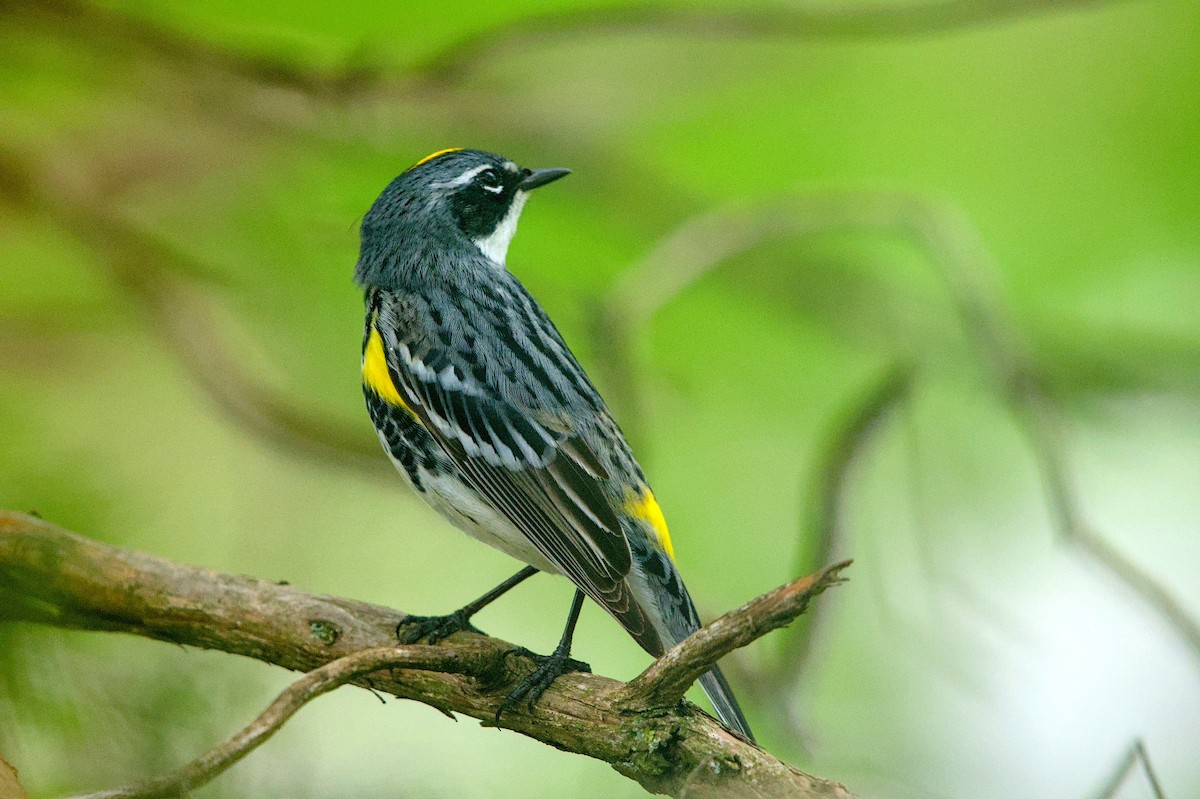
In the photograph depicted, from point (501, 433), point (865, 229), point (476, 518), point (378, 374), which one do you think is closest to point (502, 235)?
point (378, 374)

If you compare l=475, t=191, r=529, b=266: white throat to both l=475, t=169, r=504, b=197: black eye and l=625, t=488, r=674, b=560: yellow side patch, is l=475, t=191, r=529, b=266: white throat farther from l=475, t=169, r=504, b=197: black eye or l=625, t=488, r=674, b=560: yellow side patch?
l=625, t=488, r=674, b=560: yellow side patch

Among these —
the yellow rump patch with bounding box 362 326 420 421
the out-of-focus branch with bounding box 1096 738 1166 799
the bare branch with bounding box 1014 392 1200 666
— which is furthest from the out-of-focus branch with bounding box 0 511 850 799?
the bare branch with bounding box 1014 392 1200 666

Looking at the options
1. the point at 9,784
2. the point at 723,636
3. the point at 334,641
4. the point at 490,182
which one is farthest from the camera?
the point at 490,182

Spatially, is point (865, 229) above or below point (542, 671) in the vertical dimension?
above

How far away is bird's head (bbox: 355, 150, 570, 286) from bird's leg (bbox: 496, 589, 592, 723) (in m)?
1.31

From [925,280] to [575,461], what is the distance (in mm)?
3305

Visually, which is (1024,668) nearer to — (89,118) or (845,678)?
(845,678)

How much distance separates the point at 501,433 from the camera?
2.85 m

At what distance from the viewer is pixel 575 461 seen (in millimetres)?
2816

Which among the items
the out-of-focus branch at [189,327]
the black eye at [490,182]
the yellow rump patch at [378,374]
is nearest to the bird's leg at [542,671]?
the yellow rump patch at [378,374]

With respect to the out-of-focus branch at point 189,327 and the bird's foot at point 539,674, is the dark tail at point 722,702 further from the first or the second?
the out-of-focus branch at point 189,327

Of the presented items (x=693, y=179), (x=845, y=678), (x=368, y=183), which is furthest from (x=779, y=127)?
(x=845, y=678)

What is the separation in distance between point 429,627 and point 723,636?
1375 millimetres

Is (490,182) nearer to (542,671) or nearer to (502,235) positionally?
(502,235)
